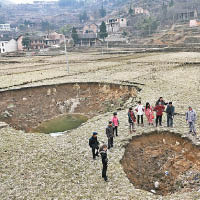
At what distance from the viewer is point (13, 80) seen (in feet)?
139

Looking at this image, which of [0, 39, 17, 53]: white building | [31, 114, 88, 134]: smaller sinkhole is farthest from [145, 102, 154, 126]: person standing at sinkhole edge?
[0, 39, 17, 53]: white building

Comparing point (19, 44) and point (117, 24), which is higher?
point (117, 24)

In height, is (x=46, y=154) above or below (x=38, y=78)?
below

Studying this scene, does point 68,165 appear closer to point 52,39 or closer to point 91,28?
point 52,39

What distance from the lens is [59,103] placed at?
1278 inches

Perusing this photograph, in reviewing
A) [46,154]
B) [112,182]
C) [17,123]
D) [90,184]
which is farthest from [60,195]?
[17,123]

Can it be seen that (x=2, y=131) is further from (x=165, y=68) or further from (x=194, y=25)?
(x=194, y=25)

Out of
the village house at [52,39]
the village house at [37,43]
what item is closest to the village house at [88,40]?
the village house at [37,43]

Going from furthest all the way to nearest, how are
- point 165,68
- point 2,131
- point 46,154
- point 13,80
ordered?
point 165,68 < point 13,80 < point 2,131 < point 46,154

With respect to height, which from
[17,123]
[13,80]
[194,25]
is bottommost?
[17,123]

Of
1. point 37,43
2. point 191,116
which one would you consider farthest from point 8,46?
point 191,116

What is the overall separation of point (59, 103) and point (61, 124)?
6191 millimetres

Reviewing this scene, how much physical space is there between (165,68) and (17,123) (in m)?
29.8

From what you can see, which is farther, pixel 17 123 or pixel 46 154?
pixel 17 123
